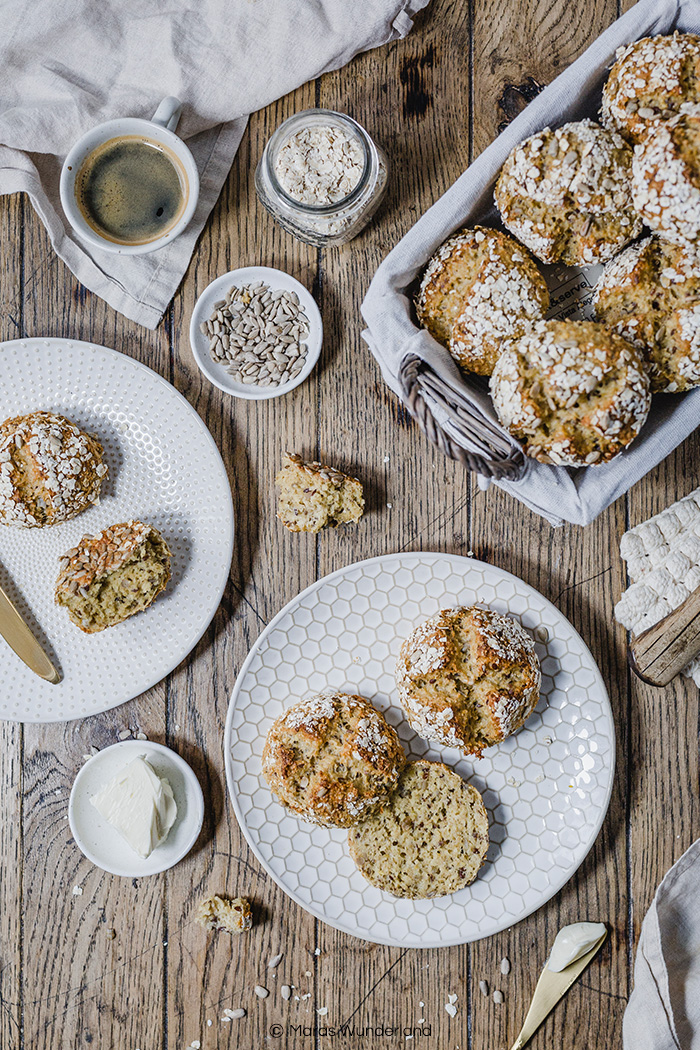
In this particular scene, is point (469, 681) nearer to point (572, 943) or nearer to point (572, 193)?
point (572, 943)

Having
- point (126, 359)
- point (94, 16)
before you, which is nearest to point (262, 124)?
point (94, 16)

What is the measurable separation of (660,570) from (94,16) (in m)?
1.59

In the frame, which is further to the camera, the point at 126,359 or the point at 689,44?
the point at 126,359

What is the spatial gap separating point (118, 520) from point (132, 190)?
0.66 m

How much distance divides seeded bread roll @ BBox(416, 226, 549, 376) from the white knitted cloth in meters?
0.54

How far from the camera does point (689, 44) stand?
4.21 feet

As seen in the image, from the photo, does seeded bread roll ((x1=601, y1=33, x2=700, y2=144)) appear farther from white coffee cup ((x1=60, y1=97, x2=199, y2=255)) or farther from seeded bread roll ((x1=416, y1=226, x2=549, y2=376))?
white coffee cup ((x1=60, y1=97, x2=199, y2=255))

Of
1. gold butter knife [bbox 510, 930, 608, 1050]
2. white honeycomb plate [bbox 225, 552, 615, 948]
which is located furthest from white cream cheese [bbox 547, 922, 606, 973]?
white honeycomb plate [bbox 225, 552, 615, 948]

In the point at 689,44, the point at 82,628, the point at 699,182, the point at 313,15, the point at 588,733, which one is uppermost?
the point at 313,15

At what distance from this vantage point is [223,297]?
164 cm

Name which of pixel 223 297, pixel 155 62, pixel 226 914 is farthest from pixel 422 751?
pixel 155 62

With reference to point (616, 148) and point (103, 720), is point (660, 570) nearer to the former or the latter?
point (616, 148)

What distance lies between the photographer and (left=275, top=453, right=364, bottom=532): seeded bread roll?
162cm

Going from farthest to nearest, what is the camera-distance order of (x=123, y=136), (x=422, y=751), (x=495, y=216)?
(x=422, y=751), (x=123, y=136), (x=495, y=216)
